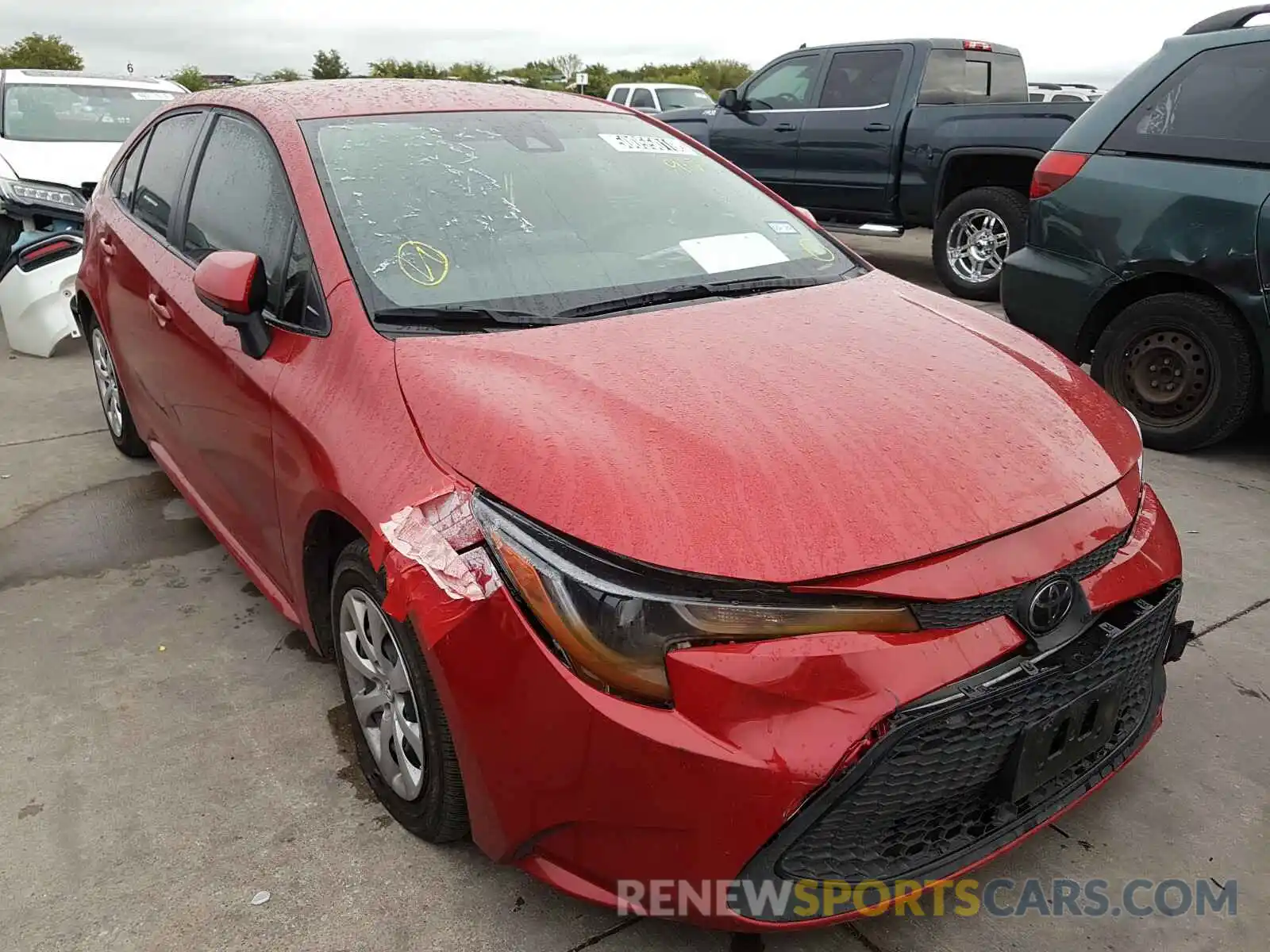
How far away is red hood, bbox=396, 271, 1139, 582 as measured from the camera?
171 cm

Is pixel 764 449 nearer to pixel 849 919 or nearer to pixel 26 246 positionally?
pixel 849 919

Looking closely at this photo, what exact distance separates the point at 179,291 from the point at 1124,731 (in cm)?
287

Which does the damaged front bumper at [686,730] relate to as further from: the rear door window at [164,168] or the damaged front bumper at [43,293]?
the damaged front bumper at [43,293]

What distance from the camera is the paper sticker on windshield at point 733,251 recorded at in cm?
274

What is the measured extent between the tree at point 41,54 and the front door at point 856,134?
3511 cm

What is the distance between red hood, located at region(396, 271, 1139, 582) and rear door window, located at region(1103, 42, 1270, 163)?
2.46 metres

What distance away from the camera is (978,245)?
7809 mm

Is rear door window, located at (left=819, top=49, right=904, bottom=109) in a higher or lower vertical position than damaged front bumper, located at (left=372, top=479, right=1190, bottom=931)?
higher

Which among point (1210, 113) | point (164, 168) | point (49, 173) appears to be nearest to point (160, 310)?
point (164, 168)

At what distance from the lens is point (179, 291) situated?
3.13 metres

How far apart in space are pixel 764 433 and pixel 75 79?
895 centimetres

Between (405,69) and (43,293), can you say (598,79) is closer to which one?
(405,69)

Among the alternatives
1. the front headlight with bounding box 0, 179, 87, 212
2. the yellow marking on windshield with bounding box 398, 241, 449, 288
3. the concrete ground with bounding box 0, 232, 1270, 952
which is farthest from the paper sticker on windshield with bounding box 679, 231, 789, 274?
the front headlight with bounding box 0, 179, 87, 212

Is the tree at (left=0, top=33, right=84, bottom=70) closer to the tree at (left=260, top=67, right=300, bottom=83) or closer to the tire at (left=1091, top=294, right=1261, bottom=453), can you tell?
the tree at (left=260, top=67, right=300, bottom=83)
